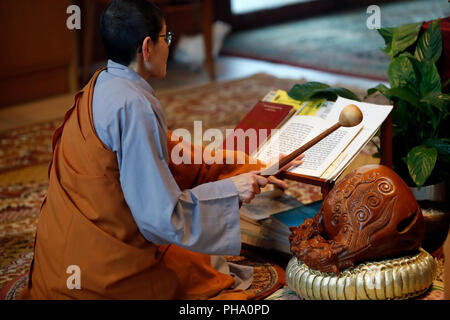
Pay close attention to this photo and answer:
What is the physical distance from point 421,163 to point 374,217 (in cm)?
48

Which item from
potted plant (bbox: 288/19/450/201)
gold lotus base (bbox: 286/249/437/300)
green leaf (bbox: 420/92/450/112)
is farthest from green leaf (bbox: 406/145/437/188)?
gold lotus base (bbox: 286/249/437/300)

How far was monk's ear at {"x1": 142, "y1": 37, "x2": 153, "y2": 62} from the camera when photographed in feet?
6.19

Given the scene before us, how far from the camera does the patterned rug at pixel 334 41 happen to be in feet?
18.4

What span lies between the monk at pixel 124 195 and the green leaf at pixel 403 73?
942 mm

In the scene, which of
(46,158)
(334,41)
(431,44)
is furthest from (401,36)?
(334,41)

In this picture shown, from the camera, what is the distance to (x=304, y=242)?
2.08 m

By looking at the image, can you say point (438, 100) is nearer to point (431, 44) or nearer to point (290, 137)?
point (431, 44)

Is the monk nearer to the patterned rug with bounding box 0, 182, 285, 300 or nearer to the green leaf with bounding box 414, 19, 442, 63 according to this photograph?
the patterned rug with bounding box 0, 182, 285, 300

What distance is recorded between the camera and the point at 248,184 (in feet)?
6.42

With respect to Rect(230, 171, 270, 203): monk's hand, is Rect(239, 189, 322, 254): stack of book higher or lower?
lower

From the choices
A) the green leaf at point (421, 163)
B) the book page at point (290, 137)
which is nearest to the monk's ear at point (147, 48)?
the book page at point (290, 137)

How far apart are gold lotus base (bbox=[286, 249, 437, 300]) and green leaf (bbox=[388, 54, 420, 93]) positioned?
0.84 m

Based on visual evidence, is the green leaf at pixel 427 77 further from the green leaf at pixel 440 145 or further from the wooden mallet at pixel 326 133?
the wooden mallet at pixel 326 133
